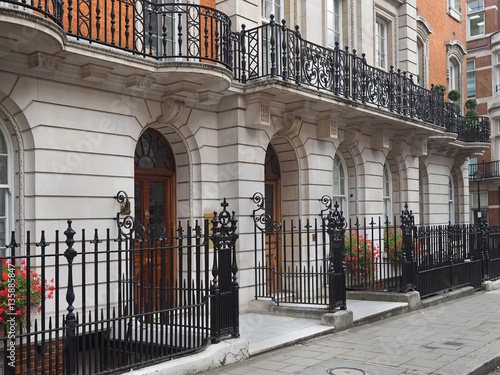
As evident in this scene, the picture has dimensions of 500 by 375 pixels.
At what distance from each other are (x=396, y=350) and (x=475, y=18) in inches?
1163

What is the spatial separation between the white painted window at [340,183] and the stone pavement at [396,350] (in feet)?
15.6

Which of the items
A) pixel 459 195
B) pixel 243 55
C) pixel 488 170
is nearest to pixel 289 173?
pixel 243 55

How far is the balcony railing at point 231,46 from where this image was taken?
8961 millimetres

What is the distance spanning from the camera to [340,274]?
969cm

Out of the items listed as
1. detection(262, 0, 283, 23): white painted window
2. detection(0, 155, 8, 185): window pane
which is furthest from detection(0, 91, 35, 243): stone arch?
detection(262, 0, 283, 23): white painted window

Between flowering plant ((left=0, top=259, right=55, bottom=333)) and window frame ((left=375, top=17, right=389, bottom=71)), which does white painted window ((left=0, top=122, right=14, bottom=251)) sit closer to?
flowering plant ((left=0, top=259, right=55, bottom=333))

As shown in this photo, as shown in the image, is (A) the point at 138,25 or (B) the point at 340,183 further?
(B) the point at 340,183

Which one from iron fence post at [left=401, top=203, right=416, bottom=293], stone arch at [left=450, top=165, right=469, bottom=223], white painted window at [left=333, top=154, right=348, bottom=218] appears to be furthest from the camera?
stone arch at [left=450, top=165, right=469, bottom=223]

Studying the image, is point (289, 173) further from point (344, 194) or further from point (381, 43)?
point (381, 43)

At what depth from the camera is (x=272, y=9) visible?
12875 millimetres

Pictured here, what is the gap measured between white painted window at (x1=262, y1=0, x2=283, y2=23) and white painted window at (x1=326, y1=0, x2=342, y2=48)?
1.76 m

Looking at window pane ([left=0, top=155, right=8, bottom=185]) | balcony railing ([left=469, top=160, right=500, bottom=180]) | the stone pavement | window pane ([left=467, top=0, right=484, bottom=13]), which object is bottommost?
the stone pavement

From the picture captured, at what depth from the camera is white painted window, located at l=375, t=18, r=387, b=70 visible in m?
17.1

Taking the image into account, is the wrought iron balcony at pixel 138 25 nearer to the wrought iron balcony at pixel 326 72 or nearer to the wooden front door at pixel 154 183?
the wrought iron balcony at pixel 326 72
